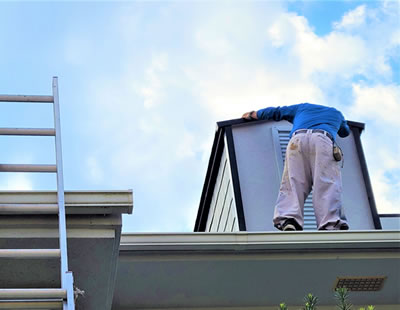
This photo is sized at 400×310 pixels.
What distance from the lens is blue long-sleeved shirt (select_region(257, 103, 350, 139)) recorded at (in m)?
7.48

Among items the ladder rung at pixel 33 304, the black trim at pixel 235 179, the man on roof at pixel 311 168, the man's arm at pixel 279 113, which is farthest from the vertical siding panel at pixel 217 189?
the ladder rung at pixel 33 304

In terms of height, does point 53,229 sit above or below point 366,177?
below

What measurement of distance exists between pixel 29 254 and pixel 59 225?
252mm

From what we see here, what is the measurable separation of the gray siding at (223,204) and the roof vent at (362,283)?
1679mm

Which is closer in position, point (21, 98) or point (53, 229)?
point (53, 229)

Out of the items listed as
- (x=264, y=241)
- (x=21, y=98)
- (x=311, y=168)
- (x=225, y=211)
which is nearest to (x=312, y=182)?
(x=311, y=168)

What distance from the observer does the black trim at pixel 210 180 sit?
836cm

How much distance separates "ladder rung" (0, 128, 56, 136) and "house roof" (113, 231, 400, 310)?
1341mm

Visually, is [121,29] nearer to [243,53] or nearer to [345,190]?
[243,53]

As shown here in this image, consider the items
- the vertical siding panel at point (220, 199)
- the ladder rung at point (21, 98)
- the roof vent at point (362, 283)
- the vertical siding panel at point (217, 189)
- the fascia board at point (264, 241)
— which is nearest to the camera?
the ladder rung at point (21, 98)

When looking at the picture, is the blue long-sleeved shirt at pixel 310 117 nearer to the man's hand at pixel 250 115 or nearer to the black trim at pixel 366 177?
the man's hand at pixel 250 115

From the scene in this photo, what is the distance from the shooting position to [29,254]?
3734 millimetres

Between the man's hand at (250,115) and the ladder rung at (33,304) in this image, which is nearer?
the ladder rung at (33,304)

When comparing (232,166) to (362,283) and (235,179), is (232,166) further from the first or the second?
(362,283)
